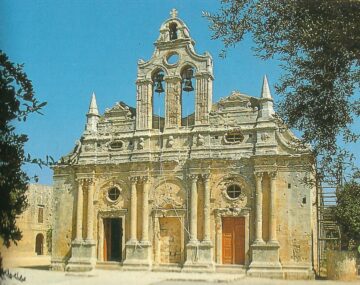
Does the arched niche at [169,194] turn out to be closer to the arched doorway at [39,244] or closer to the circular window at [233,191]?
the circular window at [233,191]

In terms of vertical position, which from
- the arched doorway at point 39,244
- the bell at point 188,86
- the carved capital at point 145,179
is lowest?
the arched doorway at point 39,244

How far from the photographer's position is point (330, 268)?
22328 millimetres

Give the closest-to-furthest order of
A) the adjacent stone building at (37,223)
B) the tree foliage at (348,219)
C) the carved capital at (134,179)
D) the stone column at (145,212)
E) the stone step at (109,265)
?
the tree foliage at (348,219)
the stone column at (145,212)
the stone step at (109,265)
the carved capital at (134,179)
the adjacent stone building at (37,223)

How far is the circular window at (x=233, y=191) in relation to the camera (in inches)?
958

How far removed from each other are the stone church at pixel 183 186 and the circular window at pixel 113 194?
99 mm

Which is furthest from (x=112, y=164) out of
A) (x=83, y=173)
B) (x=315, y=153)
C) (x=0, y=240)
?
(x=0, y=240)

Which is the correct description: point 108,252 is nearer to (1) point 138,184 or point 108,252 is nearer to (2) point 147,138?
(1) point 138,184

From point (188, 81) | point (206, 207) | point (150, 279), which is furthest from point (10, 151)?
point (188, 81)

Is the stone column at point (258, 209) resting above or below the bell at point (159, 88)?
below

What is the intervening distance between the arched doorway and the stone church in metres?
20.8

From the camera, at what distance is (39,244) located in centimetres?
4719

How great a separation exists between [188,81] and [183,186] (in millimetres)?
5251

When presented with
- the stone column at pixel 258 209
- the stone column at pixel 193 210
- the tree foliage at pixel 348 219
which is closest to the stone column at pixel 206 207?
the stone column at pixel 193 210

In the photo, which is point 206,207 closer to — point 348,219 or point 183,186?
point 183,186
